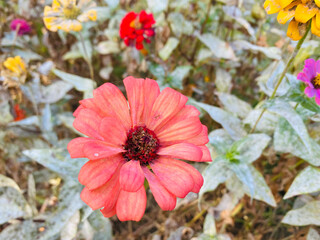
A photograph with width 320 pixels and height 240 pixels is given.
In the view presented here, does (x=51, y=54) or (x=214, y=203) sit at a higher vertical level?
(x=51, y=54)

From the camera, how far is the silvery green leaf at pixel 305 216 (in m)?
0.88

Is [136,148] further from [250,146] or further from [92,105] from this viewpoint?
[250,146]

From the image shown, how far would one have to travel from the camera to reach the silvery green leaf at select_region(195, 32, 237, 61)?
129cm

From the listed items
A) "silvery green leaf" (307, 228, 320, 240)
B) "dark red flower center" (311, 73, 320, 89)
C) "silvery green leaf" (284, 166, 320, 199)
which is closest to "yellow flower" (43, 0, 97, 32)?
"dark red flower center" (311, 73, 320, 89)

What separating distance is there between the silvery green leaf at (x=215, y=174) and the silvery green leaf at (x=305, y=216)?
0.89ft

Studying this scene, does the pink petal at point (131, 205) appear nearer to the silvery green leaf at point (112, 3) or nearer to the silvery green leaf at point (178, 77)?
the silvery green leaf at point (178, 77)

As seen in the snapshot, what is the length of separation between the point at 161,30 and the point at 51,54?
75 cm

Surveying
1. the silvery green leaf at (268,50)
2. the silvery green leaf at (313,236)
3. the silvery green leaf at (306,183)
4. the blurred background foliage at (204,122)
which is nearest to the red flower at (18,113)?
the blurred background foliage at (204,122)

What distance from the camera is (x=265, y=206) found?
1243 millimetres

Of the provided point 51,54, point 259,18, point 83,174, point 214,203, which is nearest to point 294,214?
point 214,203

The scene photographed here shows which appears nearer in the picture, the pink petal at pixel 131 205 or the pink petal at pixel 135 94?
the pink petal at pixel 131 205

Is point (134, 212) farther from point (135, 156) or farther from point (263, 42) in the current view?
point (263, 42)

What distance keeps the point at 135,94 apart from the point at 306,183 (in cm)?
62

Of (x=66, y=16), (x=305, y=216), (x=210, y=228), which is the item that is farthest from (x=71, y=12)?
(x=305, y=216)
